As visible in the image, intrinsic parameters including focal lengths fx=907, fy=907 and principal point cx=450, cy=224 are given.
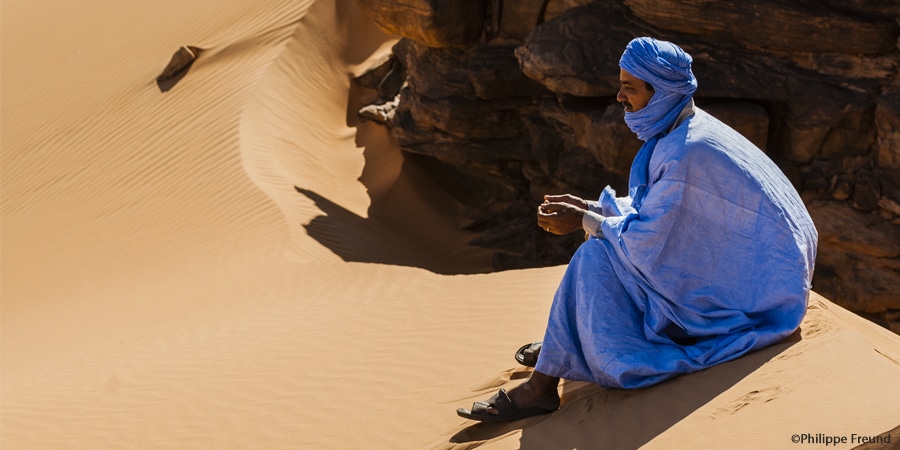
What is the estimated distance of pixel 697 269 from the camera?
148 inches

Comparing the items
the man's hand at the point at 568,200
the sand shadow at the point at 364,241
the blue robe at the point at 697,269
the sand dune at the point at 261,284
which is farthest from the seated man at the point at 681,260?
the sand shadow at the point at 364,241

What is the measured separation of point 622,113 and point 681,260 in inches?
229

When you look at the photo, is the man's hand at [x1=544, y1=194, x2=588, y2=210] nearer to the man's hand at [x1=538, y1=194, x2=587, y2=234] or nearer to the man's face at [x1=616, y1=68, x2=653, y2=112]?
the man's hand at [x1=538, y1=194, x2=587, y2=234]

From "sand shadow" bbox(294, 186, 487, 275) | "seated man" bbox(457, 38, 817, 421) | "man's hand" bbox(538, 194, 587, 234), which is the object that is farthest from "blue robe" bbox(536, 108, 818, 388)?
"sand shadow" bbox(294, 186, 487, 275)

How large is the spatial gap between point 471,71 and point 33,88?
855cm

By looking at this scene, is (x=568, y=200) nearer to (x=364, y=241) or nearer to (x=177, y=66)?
(x=364, y=241)

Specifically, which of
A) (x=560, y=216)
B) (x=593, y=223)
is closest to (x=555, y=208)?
(x=560, y=216)

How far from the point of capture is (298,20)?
1582cm

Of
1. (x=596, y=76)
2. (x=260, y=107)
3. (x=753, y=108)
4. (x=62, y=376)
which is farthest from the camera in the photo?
(x=260, y=107)

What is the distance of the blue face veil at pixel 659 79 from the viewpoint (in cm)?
381

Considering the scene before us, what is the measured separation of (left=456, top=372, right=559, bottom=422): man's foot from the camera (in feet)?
13.1

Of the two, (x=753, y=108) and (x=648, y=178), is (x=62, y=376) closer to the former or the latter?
(x=648, y=178)

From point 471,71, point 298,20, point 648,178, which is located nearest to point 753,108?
point 471,71

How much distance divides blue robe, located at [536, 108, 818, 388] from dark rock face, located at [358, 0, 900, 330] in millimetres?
5255
